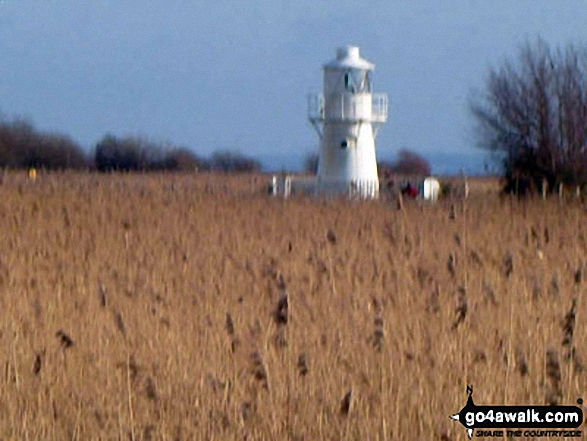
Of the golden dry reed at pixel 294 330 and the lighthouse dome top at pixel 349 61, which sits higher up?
the lighthouse dome top at pixel 349 61

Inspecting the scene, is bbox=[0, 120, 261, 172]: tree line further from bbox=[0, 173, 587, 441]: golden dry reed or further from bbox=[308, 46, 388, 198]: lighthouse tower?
bbox=[0, 173, 587, 441]: golden dry reed

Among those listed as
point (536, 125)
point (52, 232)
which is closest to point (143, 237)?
point (52, 232)

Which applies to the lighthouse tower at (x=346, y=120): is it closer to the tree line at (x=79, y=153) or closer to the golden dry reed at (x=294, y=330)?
the tree line at (x=79, y=153)

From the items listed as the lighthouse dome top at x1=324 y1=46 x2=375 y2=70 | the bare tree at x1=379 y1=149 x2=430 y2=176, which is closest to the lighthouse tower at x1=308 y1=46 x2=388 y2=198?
the lighthouse dome top at x1=324 y1=46 x2=375 y2=70

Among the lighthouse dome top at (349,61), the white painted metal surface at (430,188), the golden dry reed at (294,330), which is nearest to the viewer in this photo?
the golden dry reed at (294,330)

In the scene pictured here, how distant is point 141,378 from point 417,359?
1.22 metres

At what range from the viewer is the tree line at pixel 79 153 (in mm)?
40531

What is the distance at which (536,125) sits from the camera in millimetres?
31781

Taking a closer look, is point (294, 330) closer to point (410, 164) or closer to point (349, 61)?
point (349, 61)

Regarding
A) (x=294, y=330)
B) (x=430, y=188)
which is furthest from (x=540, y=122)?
(x=294, y=330)

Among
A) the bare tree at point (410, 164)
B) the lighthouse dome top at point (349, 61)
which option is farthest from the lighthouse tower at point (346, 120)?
the bare tree at point (410, 164)

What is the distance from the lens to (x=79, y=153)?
4309 cm

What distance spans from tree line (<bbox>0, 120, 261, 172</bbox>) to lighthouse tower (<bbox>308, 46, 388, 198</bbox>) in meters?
4.32

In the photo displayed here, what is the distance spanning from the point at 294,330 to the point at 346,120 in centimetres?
2864
